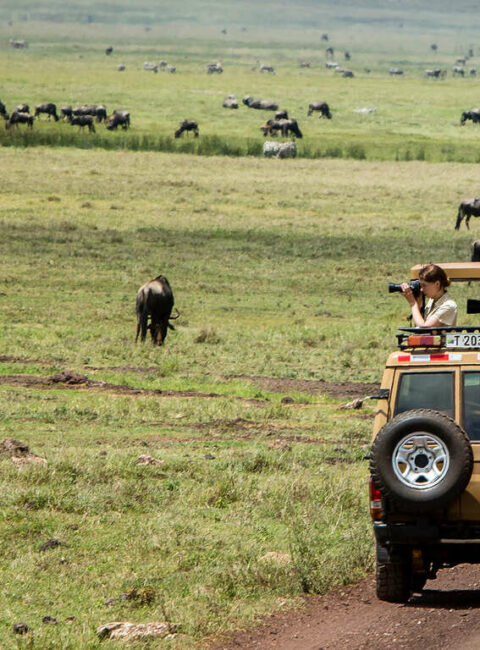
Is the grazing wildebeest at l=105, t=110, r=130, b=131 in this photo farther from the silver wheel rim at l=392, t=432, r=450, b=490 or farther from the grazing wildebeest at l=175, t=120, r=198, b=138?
the silver wheel rim at l=392, t=432, r=450, b=490

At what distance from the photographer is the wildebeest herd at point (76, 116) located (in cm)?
7625

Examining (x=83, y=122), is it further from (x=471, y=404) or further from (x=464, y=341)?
(x=471, y=404)

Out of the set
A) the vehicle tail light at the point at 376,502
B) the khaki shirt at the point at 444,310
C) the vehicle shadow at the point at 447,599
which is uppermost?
the khaki shirt at the point at 444,310

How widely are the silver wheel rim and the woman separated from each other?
5.66ft

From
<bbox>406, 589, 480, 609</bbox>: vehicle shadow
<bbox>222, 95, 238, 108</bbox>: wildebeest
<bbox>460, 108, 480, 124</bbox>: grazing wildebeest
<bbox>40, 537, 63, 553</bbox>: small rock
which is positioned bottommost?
<bbox>40, 537, 63, 553</bbox>: small rock

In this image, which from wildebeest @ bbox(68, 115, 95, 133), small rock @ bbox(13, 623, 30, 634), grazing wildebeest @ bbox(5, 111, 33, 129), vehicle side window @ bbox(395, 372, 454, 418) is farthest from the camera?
wildebeest @ bbox(68, 115, 95, 133)

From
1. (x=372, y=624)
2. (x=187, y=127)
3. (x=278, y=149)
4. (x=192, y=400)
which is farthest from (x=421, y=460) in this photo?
(x=187, y=127)

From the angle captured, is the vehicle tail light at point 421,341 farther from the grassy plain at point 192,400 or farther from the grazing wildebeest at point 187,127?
the grazing wildebeest at point 187,127

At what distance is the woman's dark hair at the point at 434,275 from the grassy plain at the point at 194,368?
2.27 m

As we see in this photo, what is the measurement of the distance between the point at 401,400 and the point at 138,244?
2853cm

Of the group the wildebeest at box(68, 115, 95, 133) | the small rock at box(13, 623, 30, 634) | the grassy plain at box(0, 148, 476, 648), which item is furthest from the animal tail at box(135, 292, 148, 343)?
the wildebeest at box(68, 115, 95, 133)

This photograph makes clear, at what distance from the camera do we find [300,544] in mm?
9109

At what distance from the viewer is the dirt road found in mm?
7250

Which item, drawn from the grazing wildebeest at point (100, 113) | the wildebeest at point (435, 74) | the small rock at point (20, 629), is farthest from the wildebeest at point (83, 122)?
the wildebeest at point (435, 74)
